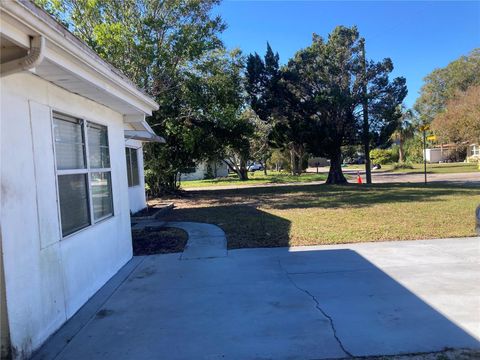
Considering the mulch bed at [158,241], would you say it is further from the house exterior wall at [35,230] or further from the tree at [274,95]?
the tree at [274,95]

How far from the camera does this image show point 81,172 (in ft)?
17.3

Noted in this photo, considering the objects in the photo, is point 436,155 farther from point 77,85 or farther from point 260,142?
point 77,85

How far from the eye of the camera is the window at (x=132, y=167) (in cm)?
1341

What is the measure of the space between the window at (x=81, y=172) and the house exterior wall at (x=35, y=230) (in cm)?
17

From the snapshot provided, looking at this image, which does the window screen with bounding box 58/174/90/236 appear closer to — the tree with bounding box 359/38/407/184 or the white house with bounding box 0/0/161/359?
the white house with bounding box 0/0/161/359

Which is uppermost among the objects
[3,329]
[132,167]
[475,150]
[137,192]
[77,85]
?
[77,85]

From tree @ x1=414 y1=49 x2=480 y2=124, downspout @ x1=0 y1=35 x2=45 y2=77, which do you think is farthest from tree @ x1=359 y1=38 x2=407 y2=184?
tree @ x1=414 y1=49 x2=480 y2=124

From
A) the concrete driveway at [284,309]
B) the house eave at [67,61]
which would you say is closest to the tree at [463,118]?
the concrete driveway at [284,309]

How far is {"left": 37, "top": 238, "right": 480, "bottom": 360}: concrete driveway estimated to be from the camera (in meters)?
3.75

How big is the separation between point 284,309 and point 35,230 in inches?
110

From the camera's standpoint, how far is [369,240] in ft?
26.9

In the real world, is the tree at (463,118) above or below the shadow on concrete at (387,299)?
above

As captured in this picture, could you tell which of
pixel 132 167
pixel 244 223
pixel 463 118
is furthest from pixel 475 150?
pixel 244 223

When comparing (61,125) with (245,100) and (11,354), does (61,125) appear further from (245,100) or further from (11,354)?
(245,100)
